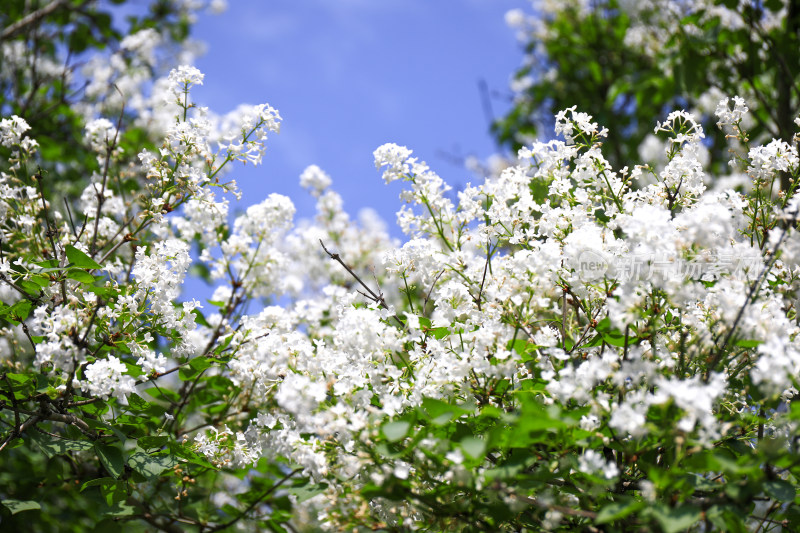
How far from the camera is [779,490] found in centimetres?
169

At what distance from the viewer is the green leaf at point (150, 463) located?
243 cm

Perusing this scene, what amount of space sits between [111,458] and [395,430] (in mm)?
1330

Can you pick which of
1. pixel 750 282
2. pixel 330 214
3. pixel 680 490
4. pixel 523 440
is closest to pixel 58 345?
pixel 523 440

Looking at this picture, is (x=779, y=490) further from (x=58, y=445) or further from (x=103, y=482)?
(x=58, y=445)

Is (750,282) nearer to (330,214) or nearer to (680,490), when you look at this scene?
(680,490)

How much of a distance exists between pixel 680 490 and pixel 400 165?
1888mm

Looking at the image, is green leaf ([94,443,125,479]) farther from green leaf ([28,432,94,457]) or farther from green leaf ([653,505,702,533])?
green leaf ([653,505,702,533])

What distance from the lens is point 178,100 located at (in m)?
3.09

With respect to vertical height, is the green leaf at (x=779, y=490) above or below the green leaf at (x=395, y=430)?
below

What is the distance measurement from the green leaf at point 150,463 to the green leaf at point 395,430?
3.76ft

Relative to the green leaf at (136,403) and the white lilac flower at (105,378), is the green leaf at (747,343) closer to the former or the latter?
the white lilac flower at (105,378)

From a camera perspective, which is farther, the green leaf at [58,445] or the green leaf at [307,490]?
the green leaf at [58,445]

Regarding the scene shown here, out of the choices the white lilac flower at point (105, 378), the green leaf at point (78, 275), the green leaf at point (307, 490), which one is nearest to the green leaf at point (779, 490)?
the green leaf at point (307, 490)

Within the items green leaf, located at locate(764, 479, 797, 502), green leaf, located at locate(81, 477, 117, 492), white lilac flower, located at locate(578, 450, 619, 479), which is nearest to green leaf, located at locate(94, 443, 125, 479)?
green leaf, located at locate(81, 477, 117, 492)
